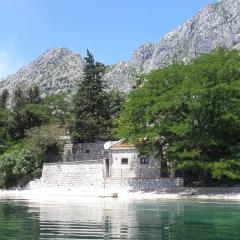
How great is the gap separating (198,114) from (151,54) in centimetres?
14526

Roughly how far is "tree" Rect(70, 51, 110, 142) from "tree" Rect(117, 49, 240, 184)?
18023mm

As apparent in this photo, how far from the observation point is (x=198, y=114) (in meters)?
41.2

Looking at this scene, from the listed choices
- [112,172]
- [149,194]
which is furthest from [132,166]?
[149,194]

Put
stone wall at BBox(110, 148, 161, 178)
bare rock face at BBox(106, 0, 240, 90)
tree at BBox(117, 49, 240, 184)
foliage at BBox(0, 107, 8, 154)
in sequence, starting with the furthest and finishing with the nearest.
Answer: bare rock face at BBox(106, 0, 240, 90) → foliage at BBox(0, 107, 8, 154) → stone wall at BBox(110, 148, 161, 178) → tree at BBox(117, 49, 240, 184)

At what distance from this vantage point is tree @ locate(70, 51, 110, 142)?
205ft

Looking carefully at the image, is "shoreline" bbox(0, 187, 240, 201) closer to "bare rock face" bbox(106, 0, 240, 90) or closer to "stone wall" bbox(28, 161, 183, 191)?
"stone wall" bbox(28, 161, 183, 191)

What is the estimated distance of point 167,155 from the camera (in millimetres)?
45000

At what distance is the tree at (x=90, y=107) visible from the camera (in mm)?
62375

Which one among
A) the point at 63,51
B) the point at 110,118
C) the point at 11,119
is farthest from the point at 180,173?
the point at 63,51

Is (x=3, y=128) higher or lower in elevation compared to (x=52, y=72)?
lower

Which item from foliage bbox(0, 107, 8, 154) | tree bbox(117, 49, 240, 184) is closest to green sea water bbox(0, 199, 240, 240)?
tree bbox(117, 49, 240, 184)

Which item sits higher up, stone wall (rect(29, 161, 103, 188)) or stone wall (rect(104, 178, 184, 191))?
stone wall (rect(29, 161, 103, 188))

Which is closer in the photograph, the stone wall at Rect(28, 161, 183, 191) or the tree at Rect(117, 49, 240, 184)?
the tree at Rect(117, 49, 240, 184)

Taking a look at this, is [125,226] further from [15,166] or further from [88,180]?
[15,166]
